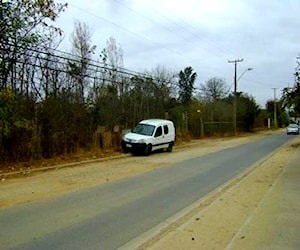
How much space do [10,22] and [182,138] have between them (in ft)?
80.9

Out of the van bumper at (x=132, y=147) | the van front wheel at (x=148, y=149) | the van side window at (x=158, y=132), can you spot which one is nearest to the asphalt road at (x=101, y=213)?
the van bumper at (x=132, y=147)

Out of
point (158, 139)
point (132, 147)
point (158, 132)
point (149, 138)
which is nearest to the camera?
point (132, 147)

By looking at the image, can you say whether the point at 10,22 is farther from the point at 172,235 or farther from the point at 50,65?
the point at 172,235

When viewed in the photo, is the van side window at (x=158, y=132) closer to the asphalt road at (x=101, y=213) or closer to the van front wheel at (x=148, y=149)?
the van front wheel at (x=148, y=149)

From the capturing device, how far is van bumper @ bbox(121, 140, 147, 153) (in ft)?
81.3

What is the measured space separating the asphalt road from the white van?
32.2ft

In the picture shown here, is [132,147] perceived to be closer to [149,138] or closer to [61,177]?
→ [149,138]

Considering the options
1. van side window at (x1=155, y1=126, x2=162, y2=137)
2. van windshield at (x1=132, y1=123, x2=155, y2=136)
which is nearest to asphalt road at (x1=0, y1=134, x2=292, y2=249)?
van windshield at (x1=132, y1=123, x2=155, y2=136)

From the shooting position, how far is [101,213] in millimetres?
8852

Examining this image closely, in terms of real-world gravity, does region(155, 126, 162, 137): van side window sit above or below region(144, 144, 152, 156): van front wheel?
above

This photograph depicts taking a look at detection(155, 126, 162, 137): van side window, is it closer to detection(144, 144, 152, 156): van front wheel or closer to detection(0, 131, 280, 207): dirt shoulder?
detection(144, 144, 152, 156): van front wheel

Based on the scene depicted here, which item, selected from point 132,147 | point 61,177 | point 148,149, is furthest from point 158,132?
point 61,177

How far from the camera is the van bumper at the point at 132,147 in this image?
81.3 ft

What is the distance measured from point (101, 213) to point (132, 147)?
16250 mm
